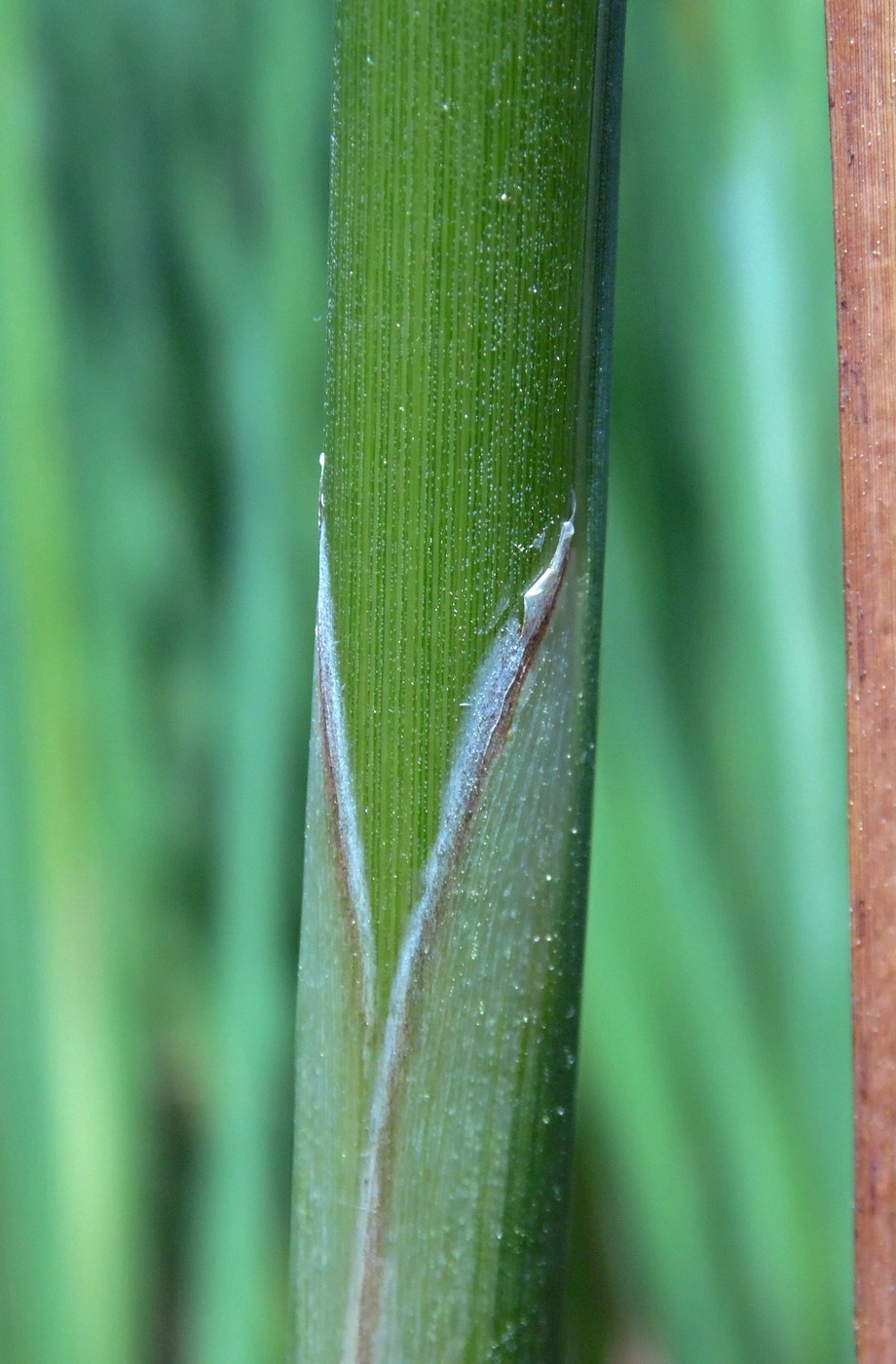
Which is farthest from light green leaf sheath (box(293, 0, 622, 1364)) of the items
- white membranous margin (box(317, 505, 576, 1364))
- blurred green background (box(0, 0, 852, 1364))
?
blurred green background (box(0, 0, 852, 1364))

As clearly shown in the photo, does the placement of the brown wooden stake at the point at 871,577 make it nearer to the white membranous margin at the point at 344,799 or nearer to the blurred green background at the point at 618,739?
the white membranous margin at the point at 344,799

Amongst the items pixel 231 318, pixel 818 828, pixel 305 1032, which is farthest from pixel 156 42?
pixel 305 1032

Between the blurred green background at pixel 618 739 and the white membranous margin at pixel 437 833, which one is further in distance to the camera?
the blurred green background at pixel 618 739

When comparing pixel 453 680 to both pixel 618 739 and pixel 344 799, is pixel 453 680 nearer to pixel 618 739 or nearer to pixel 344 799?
pixel 344 799

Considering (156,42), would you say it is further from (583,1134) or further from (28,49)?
(583,1134)

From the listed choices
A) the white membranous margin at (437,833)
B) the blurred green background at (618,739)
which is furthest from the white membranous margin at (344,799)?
the blurred green background at (618,739)

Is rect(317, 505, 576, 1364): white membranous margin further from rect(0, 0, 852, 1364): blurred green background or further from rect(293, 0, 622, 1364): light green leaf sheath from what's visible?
rect(0, 0, 852, 1364): blurred green background
